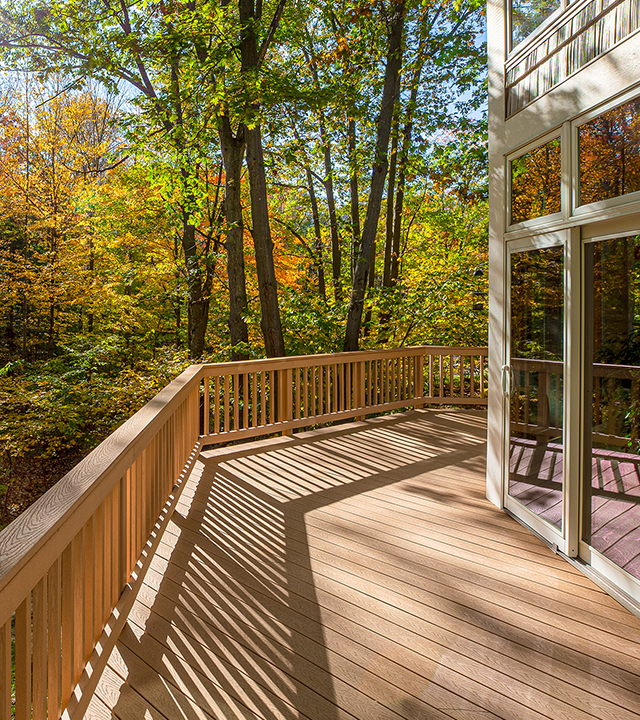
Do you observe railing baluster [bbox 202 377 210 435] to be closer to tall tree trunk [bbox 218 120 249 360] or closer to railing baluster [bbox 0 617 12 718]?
tall tree trunk [bbox 218 120 249 360]

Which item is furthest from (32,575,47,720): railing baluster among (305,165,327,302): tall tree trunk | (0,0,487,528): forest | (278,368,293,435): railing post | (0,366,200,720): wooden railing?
(305,165,327,302): tall tree trunk

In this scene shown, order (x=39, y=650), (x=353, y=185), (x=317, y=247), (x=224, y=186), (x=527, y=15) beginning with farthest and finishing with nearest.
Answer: (x=317, y=247)
(x=224, y=186)
(x=353, y=185)
(x=527, y=15)
(x=39, y=650)

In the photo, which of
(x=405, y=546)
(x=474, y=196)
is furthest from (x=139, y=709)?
(x=474, y=196)

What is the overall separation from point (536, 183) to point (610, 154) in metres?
0.63

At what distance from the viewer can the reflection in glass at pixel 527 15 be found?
2918mm

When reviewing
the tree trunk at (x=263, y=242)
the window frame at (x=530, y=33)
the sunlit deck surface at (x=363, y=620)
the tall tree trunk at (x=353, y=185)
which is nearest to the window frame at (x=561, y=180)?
the window frame at (x=530, y=33)

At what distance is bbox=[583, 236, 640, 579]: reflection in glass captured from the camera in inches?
90.9

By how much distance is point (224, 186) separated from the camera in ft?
33.2

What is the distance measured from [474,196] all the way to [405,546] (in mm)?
7225

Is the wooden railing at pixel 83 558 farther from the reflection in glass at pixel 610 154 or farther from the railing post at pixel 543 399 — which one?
the reflection in glass at pixel 610 154

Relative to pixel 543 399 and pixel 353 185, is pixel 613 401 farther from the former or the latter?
pixel 353 185

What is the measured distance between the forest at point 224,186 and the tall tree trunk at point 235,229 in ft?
0.10

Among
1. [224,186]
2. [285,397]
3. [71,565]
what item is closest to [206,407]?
[285,397]

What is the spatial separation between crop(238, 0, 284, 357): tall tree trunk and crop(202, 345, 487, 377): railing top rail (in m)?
0.95
